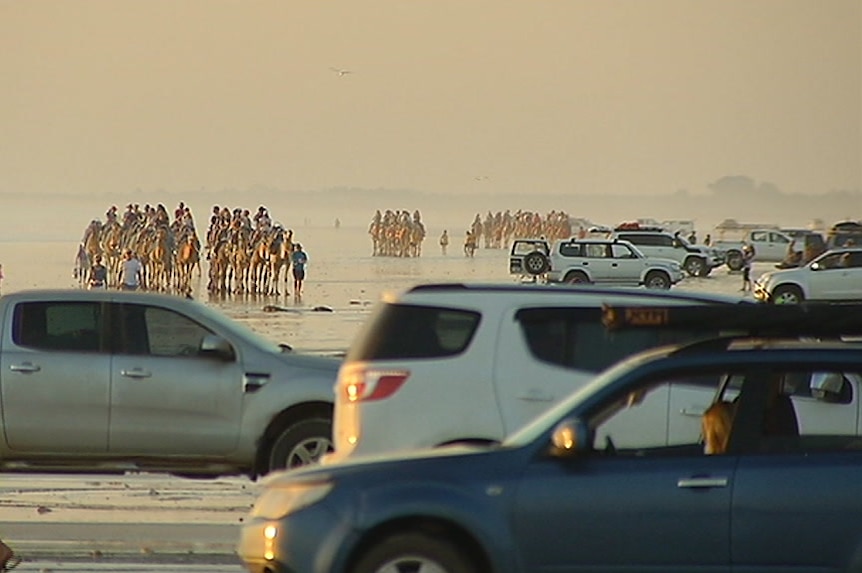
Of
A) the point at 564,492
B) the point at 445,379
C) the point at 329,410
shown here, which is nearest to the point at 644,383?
the point at 564,492

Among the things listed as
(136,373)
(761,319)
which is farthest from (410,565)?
(136,373)

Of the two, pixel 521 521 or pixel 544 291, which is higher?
pixel 544 291

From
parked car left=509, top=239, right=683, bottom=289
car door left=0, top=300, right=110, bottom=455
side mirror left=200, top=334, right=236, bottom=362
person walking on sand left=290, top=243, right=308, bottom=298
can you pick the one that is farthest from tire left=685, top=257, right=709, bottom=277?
car door left=0, top=300, right=110, bottom=455

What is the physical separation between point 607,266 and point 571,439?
49.5 metres

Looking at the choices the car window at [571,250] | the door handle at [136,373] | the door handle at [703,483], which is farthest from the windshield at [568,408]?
the car window at [571,250]

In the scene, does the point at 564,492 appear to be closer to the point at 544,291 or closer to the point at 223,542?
the point at 544,291

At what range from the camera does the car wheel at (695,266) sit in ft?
231

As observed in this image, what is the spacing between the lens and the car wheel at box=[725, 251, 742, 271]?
8119 centimetres

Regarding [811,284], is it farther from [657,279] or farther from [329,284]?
[329,284]

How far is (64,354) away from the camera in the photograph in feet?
51.3

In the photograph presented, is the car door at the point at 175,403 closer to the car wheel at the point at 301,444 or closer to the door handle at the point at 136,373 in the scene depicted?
the door handle at the point at 136,373

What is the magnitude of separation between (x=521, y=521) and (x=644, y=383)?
0.87 meters

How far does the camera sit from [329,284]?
7975cm

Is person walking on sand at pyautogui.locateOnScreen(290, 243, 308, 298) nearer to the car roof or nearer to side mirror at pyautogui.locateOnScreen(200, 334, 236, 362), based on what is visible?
side mirror at pyautogui.locateOnScreen(200, 334, 236, 362)
